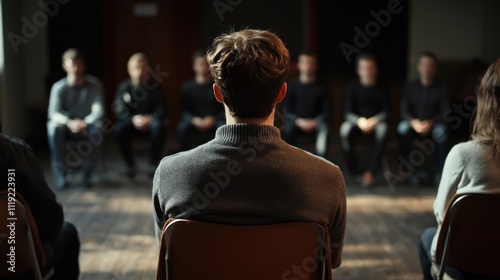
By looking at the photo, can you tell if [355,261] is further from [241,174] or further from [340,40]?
[340,40]

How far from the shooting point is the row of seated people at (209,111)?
5.94 metres

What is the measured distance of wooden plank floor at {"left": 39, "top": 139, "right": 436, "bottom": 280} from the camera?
12.1 ft

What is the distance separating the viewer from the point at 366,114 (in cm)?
631

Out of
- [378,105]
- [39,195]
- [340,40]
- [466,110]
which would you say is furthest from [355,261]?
[340,40]

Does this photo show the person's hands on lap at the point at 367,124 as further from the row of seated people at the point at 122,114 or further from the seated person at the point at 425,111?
the row of seated people at the point at 122,114

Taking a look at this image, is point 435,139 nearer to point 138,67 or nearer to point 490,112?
point 138,67

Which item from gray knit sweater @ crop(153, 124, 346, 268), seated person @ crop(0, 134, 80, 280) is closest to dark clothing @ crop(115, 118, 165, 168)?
seated person @ crop(0, 134, 80, 280)

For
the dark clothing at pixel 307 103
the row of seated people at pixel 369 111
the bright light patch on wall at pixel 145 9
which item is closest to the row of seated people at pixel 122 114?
the dark clothing at pixel 307 103

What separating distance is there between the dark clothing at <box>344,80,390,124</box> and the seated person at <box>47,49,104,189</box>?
2.37 metres

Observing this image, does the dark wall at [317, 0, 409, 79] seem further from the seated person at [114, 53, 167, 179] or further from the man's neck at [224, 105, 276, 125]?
the man's neck at [224, 105, 276, 125]

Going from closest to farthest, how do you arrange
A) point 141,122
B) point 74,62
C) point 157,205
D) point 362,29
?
point 157,205 < point 74,62 < point 141,122 < point 362,29

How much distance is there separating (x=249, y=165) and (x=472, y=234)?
986 mm

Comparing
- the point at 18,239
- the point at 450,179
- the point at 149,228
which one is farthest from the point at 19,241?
the point at 149,228

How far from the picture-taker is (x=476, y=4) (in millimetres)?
8320
